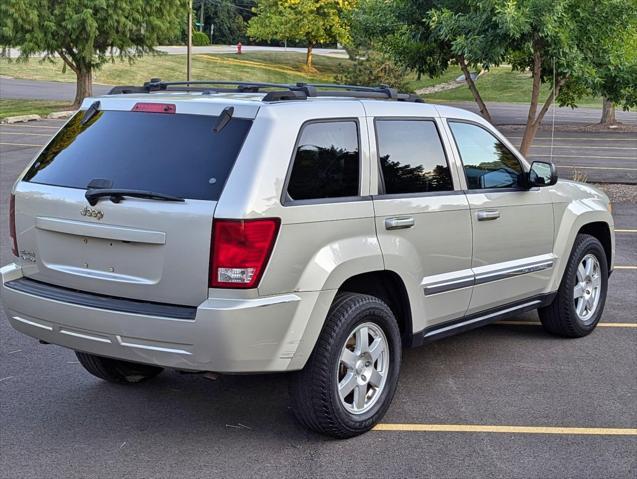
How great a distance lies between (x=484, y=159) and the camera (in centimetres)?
623

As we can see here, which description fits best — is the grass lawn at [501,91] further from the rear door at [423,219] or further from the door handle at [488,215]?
the rear door at [423,219]

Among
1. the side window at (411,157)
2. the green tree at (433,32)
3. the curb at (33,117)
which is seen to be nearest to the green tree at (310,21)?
the curb at (33,117)

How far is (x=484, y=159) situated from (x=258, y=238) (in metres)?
2.35

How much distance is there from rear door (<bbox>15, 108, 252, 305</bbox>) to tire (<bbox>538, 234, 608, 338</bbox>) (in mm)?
3393

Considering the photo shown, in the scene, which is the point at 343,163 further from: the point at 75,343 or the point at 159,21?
the point at 159,21

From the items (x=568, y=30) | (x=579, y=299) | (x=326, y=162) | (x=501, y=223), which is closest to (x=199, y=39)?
(x=568, y=30)

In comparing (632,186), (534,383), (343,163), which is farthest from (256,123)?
(632,186)

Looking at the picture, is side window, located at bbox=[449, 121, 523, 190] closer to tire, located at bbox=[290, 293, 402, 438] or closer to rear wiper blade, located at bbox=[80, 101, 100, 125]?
tire, located at bbox=[290, 293, 402, 438]

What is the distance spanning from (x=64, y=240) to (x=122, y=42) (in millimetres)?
29187

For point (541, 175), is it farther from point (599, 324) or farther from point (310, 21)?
point (310, 21)

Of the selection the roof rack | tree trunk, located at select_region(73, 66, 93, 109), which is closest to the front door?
the roof rack

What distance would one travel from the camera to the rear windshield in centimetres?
462

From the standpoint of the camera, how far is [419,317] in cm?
553

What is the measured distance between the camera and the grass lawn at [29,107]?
101 feet
